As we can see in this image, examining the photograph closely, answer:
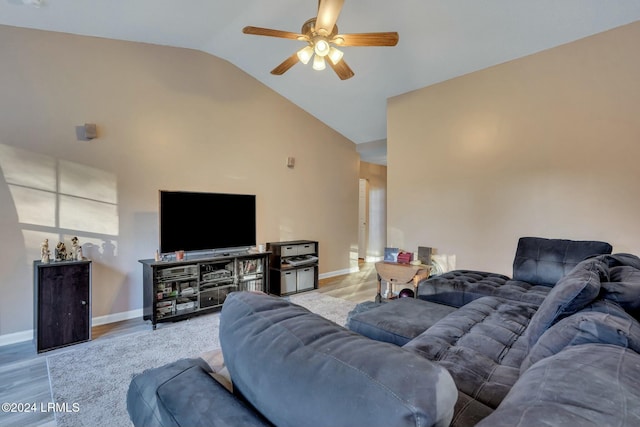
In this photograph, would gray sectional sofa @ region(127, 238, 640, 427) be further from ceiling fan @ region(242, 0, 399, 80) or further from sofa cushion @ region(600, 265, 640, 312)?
ceiling fan @ region(242, 0, 399, 80)

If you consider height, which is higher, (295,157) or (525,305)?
(295,157)

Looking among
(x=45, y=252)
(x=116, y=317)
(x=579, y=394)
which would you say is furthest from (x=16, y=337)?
(x=579, y=394)

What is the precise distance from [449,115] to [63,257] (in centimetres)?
449

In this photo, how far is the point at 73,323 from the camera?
2.73 m

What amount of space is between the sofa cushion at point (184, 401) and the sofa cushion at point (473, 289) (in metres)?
2.36

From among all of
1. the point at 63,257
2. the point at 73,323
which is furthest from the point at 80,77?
the point at 73,323

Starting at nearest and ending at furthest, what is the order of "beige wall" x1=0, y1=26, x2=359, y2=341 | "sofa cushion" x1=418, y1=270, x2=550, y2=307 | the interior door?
"sofa cushion" x1=418, y1=270, x2=550, y2=307 → "beige wall" x1=0, y1=26, x2=359, y2=341 → the interior door

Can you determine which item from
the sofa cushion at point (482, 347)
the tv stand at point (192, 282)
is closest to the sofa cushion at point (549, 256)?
the sofa cushion at point (482, 347)

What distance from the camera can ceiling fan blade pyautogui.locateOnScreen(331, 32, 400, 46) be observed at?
2349 millimetres

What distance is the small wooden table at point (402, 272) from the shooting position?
3.58 metres

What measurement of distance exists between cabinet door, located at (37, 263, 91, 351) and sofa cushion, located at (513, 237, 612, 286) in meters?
4.08

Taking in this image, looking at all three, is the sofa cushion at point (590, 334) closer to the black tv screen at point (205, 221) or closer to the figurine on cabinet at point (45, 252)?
the black tv screen at point (205, 221)

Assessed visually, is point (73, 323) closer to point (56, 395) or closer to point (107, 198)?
point (56, 395)

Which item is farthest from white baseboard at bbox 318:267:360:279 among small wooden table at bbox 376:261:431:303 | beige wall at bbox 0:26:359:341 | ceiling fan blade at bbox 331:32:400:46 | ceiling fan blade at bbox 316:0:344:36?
ceiling fan blade at bbox 316:0:344:36
